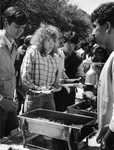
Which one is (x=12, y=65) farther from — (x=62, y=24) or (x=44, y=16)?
(x=62, y=24)

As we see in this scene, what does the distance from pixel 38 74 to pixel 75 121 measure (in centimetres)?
68

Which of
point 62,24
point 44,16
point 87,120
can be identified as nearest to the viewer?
point 87,120

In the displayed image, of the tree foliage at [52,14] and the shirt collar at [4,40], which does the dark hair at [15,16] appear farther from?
the tree foliage at [52,14]

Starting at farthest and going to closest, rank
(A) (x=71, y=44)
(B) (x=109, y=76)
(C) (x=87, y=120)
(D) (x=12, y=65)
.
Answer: (A) (x=71, y=44)
(D) (x=12, y=65)
(C) (x=87, y=120)
(B) (x=109, y=76)

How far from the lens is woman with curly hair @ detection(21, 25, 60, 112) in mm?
2121

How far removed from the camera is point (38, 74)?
7.21 feet


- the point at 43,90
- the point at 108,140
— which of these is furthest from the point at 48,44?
the point at 108,140

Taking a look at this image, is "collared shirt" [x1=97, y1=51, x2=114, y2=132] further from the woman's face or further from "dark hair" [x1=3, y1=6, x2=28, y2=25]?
the woman's face

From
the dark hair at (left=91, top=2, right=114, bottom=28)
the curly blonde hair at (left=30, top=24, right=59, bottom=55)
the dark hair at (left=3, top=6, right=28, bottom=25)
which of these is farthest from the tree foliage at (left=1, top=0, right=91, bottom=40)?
the dark hair at (left=91, top=2, right=114, bottom=28)

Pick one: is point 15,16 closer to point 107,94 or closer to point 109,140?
point 107,94

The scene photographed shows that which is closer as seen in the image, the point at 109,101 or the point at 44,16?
the point at 109,101

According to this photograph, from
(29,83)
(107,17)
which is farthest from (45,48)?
(107,17)

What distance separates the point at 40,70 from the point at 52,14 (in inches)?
727

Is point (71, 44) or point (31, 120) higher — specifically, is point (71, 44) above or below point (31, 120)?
above
